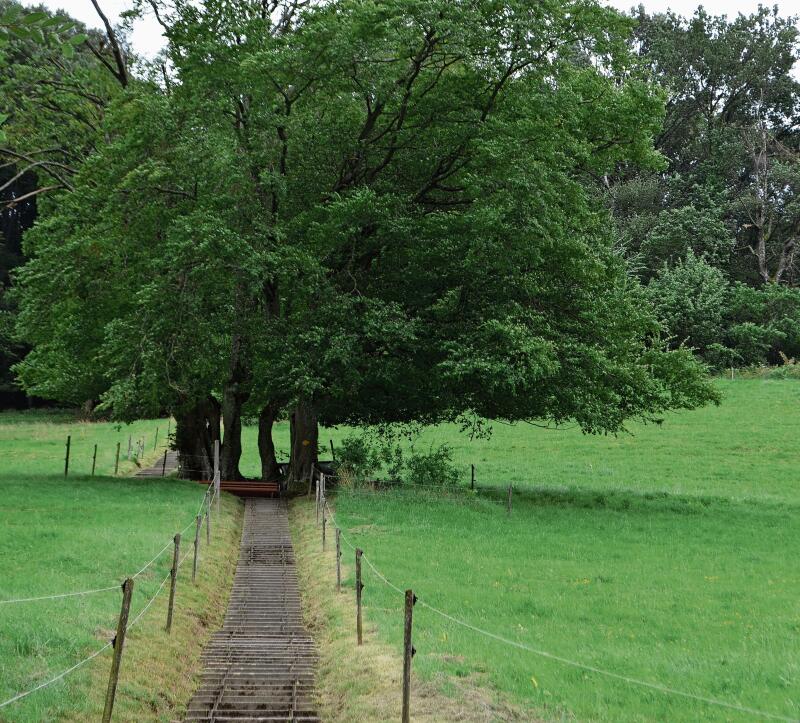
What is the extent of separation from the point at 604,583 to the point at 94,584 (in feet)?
31.6

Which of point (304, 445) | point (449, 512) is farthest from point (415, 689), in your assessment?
point (304, 445)

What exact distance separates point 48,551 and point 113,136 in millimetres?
22008

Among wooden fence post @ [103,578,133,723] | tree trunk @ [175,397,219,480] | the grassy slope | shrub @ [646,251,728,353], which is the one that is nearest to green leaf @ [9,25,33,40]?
wooden fence post @ [103,578,133,723]

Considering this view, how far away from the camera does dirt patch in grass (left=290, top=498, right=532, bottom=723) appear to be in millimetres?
9617

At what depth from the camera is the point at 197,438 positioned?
3722cm

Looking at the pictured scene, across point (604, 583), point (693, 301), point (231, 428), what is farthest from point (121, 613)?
point (693, 301)

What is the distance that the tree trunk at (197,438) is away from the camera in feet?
121

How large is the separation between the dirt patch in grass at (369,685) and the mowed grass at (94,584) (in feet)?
6.05

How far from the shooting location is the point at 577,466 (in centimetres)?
4322

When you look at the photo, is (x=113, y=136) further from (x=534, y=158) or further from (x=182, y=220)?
(x=534, y=158)

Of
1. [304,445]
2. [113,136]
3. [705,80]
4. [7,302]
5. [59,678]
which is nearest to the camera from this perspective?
[59,678]

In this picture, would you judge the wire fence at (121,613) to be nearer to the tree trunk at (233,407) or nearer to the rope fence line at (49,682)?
the rope fence line at (49,682)

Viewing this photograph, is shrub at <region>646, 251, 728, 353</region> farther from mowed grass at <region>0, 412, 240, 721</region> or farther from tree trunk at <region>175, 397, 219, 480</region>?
mowed grass at <region>0, 412, 240, 721</region>

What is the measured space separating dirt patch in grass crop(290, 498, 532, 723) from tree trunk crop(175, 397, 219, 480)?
21.9 m
